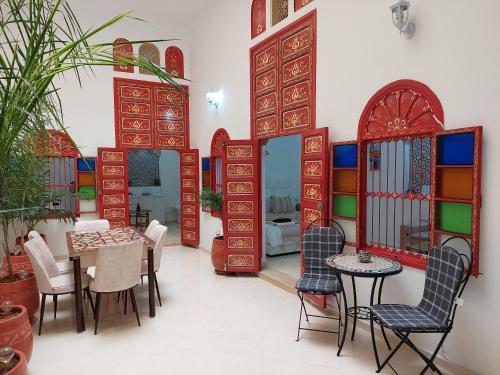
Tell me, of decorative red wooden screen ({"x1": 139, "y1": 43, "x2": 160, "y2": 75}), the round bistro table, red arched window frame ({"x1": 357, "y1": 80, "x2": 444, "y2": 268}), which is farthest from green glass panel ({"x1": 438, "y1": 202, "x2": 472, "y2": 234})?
decorative red wooden screen ({"x1": 139, "y1": 43, "x2": 160, "y2": 75})

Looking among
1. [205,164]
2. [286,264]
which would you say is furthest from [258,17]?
[286,264]

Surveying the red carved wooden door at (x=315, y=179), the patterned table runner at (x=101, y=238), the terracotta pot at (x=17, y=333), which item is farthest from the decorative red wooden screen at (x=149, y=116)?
the terracotta pot at (x=17, y=333)

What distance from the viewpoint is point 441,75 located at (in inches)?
103

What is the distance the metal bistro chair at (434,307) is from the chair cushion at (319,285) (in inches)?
19.3

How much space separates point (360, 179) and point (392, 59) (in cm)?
112

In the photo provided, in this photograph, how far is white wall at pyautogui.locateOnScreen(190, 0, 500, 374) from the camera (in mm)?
2338

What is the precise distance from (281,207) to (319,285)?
4449mm

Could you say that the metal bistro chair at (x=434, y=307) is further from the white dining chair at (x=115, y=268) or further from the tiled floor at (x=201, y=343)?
the white dining chair at (x=115, y=268)

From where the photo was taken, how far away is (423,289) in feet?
9.10

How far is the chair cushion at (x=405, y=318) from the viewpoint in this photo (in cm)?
232

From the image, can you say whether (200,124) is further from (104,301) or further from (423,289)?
(423,289)

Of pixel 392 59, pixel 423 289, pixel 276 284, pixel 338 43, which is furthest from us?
pixel 276 284

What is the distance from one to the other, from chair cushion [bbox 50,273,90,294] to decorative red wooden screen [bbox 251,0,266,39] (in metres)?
3.98

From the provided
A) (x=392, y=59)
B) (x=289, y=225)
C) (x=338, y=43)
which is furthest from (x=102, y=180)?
(x=392, y=59)
